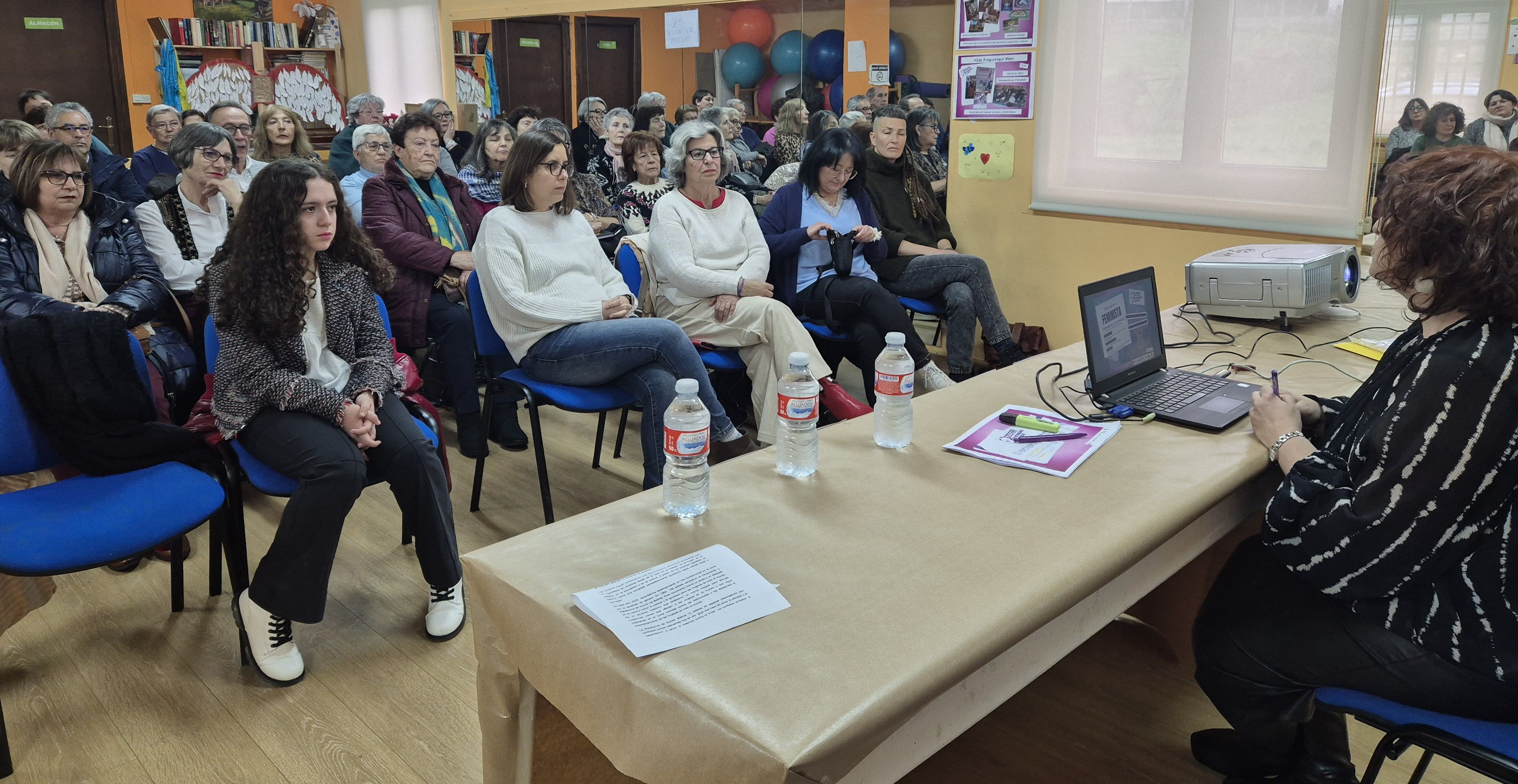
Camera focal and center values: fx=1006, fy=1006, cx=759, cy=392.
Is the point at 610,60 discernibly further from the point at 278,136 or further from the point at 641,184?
the point at 641,184

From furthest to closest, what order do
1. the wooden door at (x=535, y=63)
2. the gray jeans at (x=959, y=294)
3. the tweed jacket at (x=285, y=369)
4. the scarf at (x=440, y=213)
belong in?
the wooden door at (x=535, y=63), the gray jeans at (x=959, y=294), the scarf at (x=440, y=213), the tweed jacket at (x=285, y=369)

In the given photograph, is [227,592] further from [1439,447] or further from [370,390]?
[1439,447]

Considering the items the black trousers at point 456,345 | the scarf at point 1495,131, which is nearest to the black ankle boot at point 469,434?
the black trousers at point 456,345

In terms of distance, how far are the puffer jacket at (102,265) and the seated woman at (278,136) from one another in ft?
6.08

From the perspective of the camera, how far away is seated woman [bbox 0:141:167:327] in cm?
282

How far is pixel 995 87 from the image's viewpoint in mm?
4406

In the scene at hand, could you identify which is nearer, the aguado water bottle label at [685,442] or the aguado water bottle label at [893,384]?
the aguado water bottle label at [685,442]

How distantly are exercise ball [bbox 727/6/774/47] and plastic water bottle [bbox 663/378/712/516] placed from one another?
4.47 meters

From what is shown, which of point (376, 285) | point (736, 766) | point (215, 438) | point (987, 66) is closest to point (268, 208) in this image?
point (376, 285)

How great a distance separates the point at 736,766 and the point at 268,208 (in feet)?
6.24

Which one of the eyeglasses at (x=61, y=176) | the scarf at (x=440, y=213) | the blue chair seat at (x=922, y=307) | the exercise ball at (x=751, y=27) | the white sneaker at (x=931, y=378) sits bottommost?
the white sneaker at (x=931, y=378)

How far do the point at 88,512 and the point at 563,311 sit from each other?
1.27 meters

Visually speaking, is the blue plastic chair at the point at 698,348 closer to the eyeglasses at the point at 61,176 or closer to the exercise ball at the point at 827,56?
the eyeglasses at the point at 61,176

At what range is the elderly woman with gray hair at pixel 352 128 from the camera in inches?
207
